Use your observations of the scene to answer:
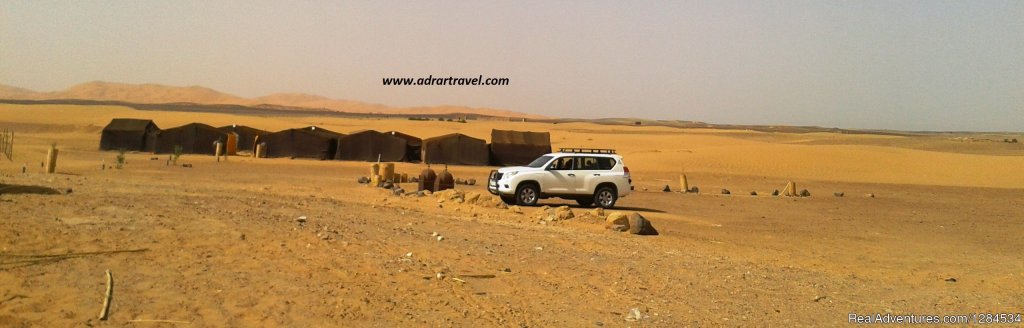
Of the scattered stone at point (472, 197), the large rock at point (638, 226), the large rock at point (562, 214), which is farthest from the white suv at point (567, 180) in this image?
the large rock at point (638, 226)

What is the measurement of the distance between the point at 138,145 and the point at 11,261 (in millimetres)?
39935

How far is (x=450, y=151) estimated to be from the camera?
4462 centimetres

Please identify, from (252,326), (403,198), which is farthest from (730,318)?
(403,198)

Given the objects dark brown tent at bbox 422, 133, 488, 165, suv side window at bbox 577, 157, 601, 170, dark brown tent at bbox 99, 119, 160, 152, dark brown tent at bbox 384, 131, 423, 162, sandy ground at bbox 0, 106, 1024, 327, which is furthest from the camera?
dark brown tent at bbox 384, 131, 423, 162

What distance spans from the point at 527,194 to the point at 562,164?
4.34ft

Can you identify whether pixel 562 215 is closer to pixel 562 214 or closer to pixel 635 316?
pixel 562 214

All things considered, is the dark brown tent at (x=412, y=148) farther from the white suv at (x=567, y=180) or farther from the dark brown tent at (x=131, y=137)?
the white suv at (x=567, y=180)

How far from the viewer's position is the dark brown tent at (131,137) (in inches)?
1761

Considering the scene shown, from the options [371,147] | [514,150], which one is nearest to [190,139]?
[371,147]

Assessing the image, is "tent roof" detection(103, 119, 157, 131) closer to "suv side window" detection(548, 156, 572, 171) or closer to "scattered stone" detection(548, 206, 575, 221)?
"suv side window" detection(548, 156, 572, 171)

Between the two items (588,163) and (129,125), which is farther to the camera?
(129,125)

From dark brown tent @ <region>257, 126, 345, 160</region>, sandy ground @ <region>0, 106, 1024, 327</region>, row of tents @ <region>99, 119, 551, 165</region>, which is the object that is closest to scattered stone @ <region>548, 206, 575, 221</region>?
sandy ground @ <region>0, 106, 1024, 327</region>

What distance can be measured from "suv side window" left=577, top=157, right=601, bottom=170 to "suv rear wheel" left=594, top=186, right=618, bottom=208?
612mm

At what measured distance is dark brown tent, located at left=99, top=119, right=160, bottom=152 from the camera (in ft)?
147
